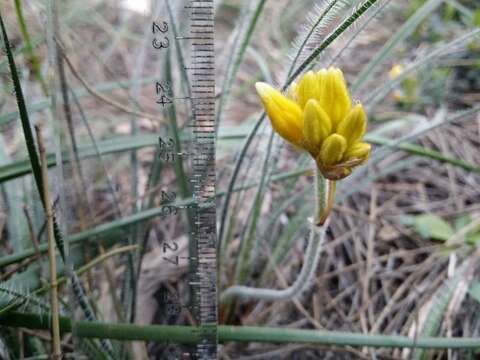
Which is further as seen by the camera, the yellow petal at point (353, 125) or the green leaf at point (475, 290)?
the green leaf at point (475, 290)

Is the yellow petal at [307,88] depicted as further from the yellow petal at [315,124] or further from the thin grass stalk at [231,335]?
the thin grass stalk at [231,335]

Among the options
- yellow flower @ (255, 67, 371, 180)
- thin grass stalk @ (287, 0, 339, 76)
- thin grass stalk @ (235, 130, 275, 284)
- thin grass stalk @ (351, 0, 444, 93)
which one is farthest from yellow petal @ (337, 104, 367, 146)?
thin grass stalk @ (351, 0, 444, 93)

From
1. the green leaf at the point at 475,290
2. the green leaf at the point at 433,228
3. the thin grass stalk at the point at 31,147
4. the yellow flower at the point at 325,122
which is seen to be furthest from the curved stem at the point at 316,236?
the green leaf at the point at 433,228

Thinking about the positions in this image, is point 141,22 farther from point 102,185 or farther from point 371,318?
point 371,318

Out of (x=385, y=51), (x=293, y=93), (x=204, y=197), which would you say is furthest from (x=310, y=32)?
(x=385, y=51)

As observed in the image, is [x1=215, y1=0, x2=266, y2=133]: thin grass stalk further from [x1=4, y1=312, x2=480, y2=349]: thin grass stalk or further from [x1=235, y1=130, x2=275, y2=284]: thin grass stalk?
[x1=4, y1=312, x2=480, y2=349]: thin grass stalk

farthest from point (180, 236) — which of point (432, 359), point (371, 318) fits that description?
point (432, 359)

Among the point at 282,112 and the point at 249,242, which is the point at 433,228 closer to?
the point at 249,242
